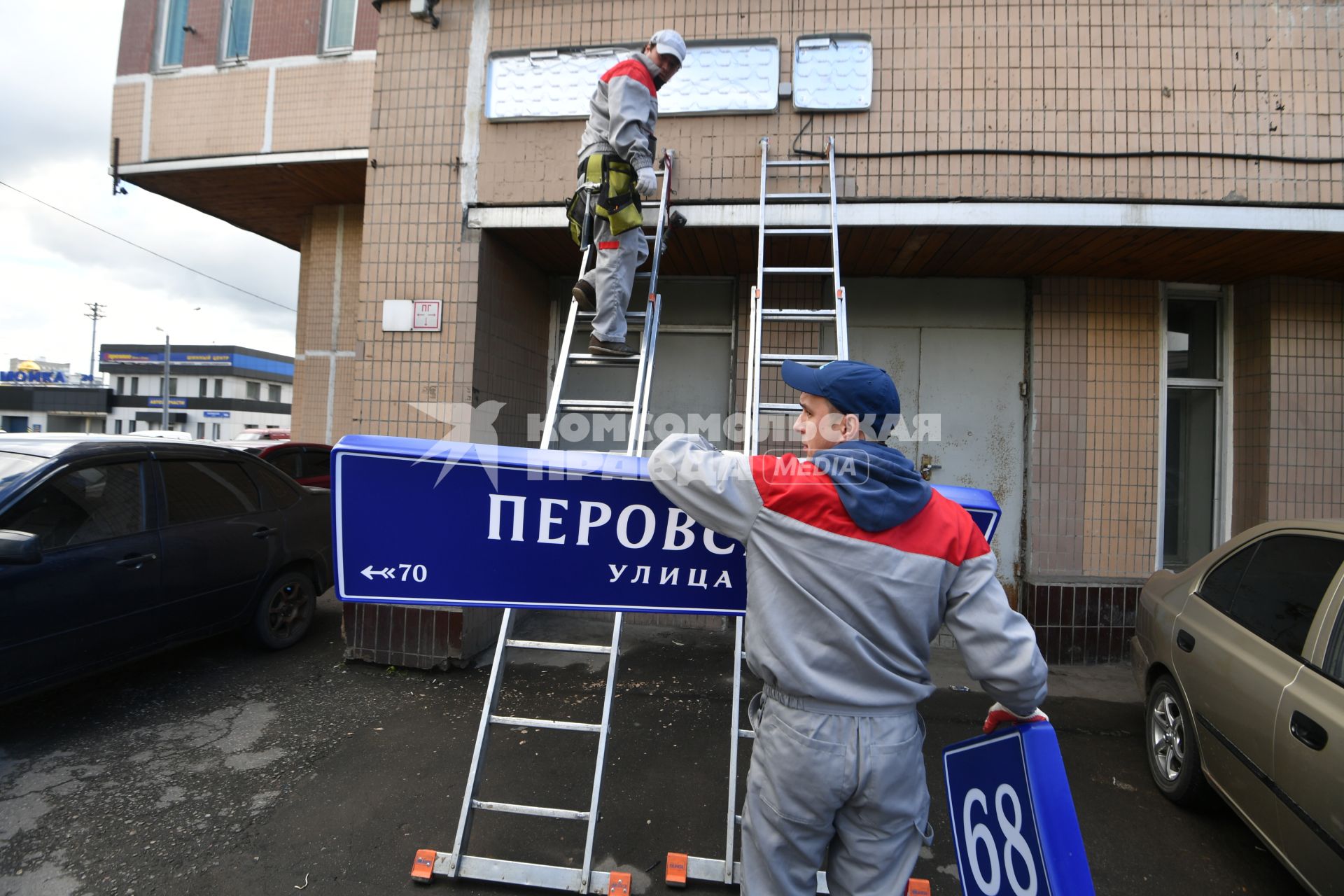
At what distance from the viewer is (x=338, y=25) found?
9.10 m

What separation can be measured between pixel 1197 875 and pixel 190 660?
6108 mm

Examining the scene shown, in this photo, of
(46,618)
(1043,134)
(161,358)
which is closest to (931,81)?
(1043,134)

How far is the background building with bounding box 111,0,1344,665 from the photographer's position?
14.7 ft

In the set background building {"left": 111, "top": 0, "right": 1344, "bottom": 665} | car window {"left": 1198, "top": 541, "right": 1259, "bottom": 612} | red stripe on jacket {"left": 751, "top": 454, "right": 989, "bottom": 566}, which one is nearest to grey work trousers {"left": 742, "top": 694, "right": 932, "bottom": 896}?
red stripe on jacket {"left": 751, "top": 454, "right": 989, "bottom": 566}

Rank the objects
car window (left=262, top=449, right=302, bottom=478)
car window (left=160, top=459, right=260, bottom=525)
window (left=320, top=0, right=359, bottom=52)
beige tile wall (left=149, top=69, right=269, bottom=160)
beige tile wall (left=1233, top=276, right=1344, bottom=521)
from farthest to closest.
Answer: window (left=320, top=0, right=359, bottom=52) → beige tile wall (left=149, top=69, right=269, bottom=160) → car window (left=262, top=449, right=302, bottom=478) → beige tile wall (left=1233, top=276, right=1344, bottom=521) → car window (left=160, top=459, right=260, bottom=525)

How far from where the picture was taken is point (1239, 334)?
5312 mm

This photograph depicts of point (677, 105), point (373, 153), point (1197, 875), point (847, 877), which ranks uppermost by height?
point (677, 105)

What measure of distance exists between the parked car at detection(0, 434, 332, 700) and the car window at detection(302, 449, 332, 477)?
2718mm

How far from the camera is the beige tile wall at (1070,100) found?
446cm

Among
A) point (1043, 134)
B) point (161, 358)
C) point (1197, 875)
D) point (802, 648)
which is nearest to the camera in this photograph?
point (802, 648)

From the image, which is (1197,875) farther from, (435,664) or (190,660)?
(190,660)

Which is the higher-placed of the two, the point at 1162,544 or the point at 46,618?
the point at 1162,544

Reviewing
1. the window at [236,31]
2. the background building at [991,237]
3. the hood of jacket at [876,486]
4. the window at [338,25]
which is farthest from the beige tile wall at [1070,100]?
the window at [236,31]

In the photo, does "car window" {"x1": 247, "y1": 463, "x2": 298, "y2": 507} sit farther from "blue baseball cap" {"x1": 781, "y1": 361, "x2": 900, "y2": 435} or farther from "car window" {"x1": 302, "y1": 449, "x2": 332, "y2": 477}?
"blue baseball cap" {"x1": 781, "y1": 361, "x2": 900, "y2": 435}
